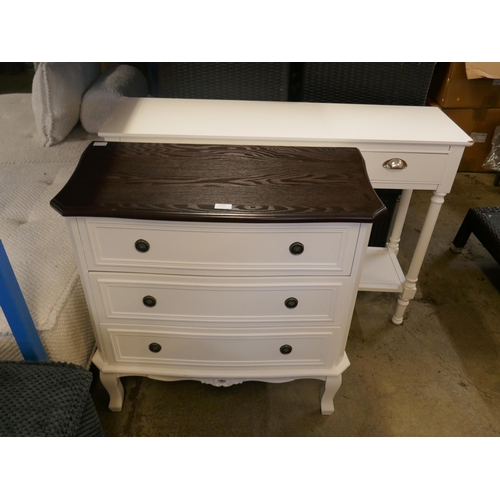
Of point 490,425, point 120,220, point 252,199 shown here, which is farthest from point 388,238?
point 120,220

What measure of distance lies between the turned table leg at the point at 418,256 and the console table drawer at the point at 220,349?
61 cm

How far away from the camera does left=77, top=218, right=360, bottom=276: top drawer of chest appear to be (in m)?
1.03

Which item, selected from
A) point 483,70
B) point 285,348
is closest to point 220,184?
point 285,348

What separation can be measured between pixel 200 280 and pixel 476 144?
2510mm

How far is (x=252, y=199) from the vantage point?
3.43 ft

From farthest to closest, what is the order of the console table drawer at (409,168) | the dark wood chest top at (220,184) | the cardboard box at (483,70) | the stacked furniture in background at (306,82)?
the cardboard box at (483,70) < the stacked furniture in background at (306,82) < the console table drawer at (409,168) < the dark wood chest top at (220,184)

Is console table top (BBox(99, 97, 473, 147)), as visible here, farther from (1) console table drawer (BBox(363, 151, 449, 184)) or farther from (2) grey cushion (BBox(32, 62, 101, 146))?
(2) grey cushion (BBox(32, 62, 101, 146))

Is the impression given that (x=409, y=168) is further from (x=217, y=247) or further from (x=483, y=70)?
(x=483, y=70)

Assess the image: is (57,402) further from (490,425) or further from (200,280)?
(490,425)

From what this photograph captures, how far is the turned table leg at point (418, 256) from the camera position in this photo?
59.2 inches

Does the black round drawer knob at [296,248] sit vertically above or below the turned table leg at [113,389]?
above

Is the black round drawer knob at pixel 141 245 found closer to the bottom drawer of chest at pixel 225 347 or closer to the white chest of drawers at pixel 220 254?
the white chest of drawers at pixel 220 254

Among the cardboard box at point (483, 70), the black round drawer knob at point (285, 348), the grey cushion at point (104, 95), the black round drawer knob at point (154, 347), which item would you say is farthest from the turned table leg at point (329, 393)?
the cardboard box at point (483, 70)

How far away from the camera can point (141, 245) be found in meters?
1.06
